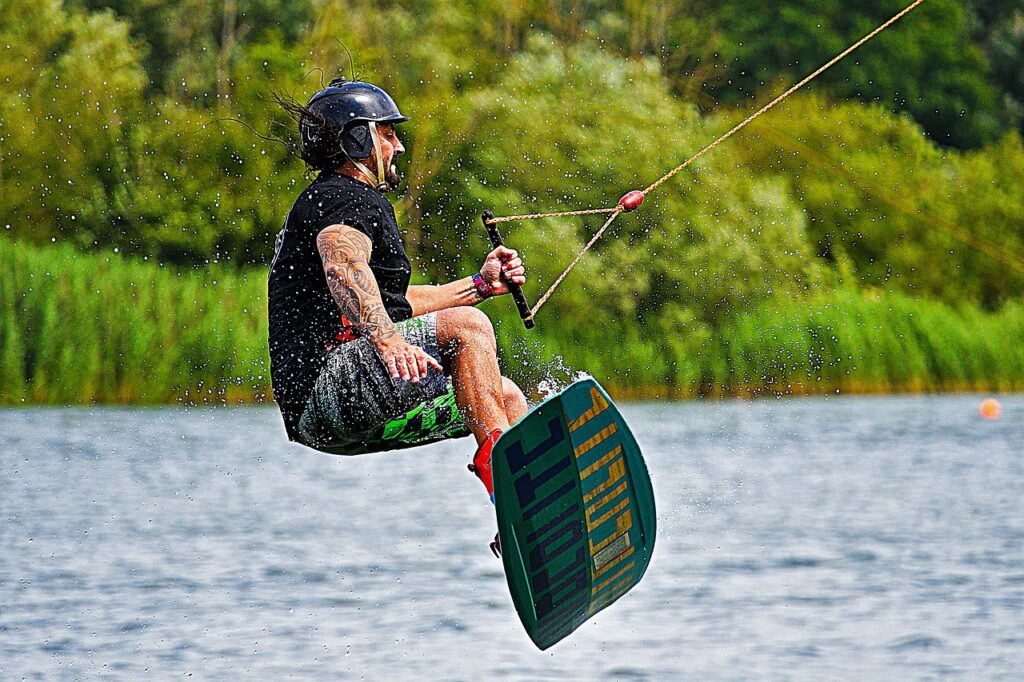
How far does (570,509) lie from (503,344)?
1483cm

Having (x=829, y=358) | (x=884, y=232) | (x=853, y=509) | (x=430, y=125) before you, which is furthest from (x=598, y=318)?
(x=884, y=232)

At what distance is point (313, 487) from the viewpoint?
16.4 meters

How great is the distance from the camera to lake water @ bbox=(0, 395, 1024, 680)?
942 centimetres

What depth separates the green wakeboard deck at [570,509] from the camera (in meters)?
5.61

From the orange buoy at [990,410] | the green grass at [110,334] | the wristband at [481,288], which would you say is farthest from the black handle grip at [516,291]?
the orange buoy at [990,410]

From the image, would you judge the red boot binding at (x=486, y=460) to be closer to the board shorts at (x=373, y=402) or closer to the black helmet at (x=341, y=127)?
the board shorts at (x=373, y=402)

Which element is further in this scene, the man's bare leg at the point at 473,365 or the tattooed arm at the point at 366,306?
the man's bare leg at the point at 473,365

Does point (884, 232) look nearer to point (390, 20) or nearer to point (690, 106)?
point (690, 106)

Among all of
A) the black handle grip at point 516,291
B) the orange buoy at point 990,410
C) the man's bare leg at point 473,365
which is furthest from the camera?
the orange buoy at point 990,410

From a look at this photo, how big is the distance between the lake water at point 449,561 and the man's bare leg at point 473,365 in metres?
3.73

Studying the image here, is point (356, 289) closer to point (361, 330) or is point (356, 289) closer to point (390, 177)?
point (361, 330)

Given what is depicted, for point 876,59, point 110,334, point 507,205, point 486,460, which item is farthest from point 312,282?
point 876,59

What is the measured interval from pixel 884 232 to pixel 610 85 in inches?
245

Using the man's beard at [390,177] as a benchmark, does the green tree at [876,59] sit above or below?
above
